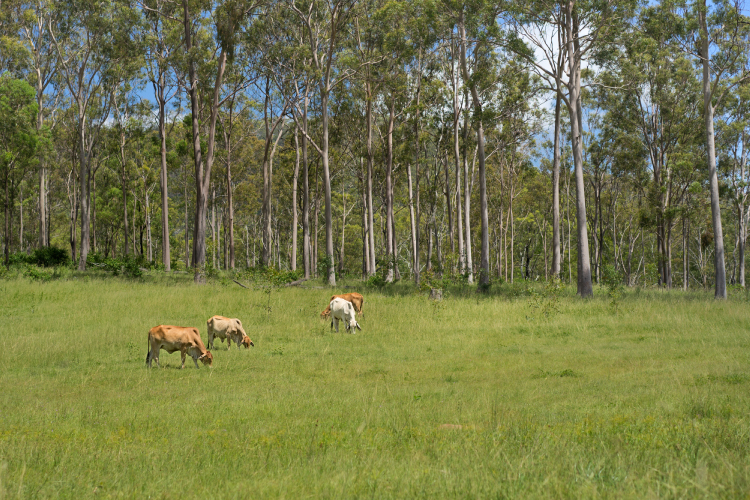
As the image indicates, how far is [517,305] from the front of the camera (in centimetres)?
2100

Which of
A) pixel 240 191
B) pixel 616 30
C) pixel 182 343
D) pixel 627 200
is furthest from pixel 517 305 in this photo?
pixel 627 200

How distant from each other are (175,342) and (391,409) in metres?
6.14

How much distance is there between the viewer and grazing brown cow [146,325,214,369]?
12.3m

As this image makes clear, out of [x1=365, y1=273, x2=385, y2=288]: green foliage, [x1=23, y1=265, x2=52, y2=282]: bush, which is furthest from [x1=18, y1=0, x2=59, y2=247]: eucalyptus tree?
[x1=365, y1=273, x2=385, y2=288]: green foliage

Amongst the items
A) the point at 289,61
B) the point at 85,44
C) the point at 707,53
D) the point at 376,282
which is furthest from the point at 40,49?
the point at 707,53

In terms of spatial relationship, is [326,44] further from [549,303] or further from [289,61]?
[549,303]

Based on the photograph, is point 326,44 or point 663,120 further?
point 663,120

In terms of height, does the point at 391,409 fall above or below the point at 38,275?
below

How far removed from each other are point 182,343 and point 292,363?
2.32 metres

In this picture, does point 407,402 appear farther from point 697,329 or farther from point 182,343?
point 697,329

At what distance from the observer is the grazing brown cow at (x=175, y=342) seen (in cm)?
1227

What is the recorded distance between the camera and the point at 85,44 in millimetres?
39219

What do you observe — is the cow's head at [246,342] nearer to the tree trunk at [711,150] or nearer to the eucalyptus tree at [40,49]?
the tree trunk at [711,150]

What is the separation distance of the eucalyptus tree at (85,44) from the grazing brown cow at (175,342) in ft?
83.5
